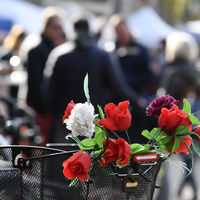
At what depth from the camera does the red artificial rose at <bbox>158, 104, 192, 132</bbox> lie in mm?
1070

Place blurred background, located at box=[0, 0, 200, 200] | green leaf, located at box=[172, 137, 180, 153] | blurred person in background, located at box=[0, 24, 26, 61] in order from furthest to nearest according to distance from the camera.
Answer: blurred person in background, located at box=[0, 24, 26, 61] < blurred background, located at box=[0, 0, 200, 200] < green leaf, located at box=[172, 137, 180, 153]

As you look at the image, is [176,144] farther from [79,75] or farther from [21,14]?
[21,14]

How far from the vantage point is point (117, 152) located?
1026 mm

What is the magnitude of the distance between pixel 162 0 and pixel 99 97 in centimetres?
2699

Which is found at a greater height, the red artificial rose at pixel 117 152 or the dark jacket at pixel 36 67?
the red artificial rose at pixel 117 152

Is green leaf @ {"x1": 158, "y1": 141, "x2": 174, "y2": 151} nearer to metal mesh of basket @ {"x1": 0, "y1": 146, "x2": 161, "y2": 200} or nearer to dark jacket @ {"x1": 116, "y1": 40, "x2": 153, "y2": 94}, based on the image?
metal mesh of basket @ {"x1": 0, "y1": 146, "x2": 161, "y2": 200}

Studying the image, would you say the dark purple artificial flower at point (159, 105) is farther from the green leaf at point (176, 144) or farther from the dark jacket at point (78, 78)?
the dark jacket at point (78, 78)

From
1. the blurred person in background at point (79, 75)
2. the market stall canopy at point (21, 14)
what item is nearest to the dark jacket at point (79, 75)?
the blurred person in background at point (79, 75)

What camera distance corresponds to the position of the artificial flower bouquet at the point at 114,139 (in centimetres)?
99

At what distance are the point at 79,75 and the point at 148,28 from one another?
9.88 m

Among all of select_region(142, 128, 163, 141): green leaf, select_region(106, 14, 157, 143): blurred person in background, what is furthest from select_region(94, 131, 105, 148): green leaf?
select_region(106, 14, 157, 143): blurred person in background

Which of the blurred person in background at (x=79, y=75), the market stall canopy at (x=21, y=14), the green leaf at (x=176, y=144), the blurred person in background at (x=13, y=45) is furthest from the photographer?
the market stall canopy at (x=21, y=14)

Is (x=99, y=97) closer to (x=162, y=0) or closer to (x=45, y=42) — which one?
(x=45, y=42)

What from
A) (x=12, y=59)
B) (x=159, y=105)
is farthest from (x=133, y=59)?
(x=159, y=105)
